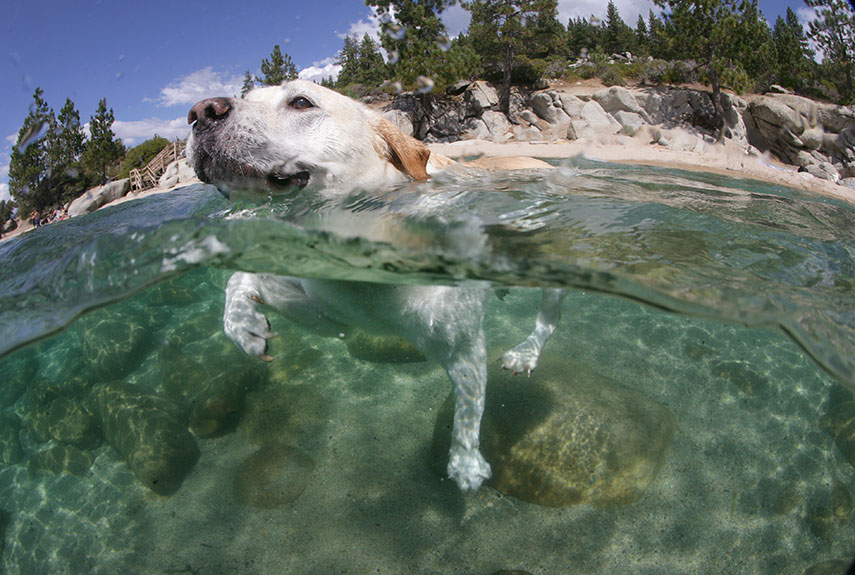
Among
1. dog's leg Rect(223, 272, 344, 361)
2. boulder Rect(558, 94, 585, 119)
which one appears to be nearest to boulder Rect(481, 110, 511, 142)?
boulder Rect(558, 94, 585, 119)

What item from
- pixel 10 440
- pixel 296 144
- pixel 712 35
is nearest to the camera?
pixel 296 144

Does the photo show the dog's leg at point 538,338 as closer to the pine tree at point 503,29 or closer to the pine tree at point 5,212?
the pine tree at point 5,212

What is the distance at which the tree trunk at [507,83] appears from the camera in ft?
88.3

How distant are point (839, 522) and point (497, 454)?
7.91ft

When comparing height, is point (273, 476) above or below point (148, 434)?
below

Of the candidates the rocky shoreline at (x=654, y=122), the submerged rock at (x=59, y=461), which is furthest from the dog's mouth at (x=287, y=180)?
the rocky shoreline at (x=654, y=122)

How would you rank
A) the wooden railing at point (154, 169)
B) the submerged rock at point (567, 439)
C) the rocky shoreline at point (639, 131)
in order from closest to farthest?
the submerged rock at point (567, 439)
the rocky shoreline at point (639, 131)
the wooden railing at point (154, 169)

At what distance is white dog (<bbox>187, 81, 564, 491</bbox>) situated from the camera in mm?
2748

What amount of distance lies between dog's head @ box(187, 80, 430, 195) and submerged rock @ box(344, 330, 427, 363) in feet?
5.87

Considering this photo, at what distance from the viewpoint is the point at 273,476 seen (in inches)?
147

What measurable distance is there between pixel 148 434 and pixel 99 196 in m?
15.4

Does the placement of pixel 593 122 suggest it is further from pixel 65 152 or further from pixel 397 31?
pixel 65 152

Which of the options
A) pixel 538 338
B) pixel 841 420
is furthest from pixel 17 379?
pixel 841 420

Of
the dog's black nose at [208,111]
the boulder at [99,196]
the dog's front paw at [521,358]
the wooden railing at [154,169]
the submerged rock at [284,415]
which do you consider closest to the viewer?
the dog's black nose at [208,111]
